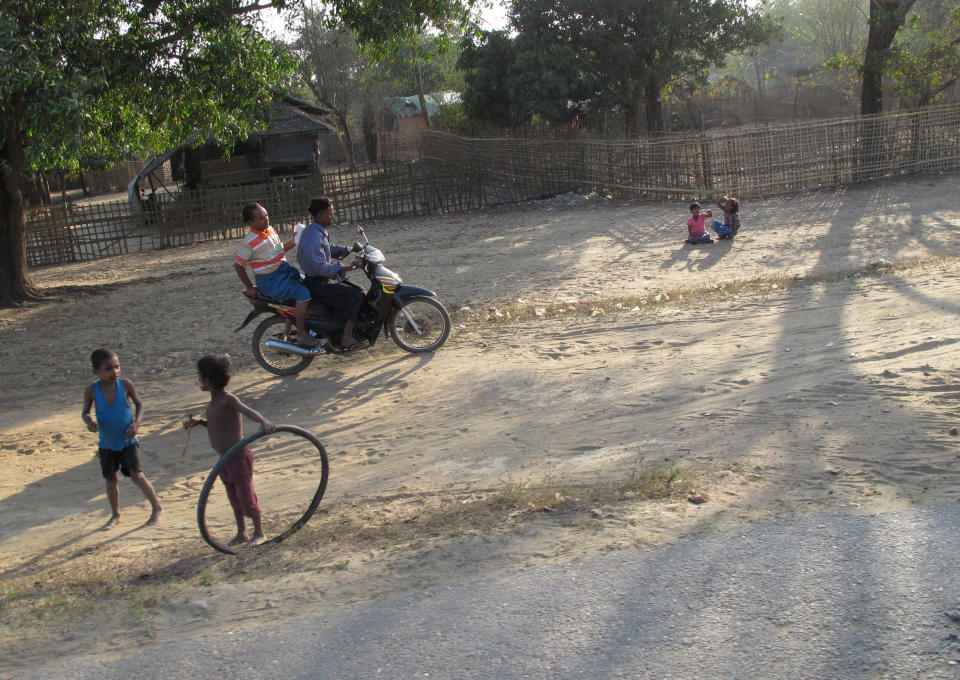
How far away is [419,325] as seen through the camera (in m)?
7.88

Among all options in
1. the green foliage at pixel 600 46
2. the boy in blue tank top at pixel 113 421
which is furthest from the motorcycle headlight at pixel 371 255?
the green foliage at pixel 600 46

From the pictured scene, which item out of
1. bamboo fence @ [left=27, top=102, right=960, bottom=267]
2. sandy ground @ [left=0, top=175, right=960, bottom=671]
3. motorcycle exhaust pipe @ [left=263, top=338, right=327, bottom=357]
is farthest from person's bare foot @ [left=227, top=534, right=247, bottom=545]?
bamboo fence @ [left=27, top=102, right=960, bottom=267]

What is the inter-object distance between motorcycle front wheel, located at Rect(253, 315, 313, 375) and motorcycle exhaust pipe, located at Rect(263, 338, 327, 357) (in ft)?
0.29

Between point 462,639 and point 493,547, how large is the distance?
2.68 feet

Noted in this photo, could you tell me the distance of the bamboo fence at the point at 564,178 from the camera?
1694cm

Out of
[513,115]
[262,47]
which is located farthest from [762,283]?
[513,115]

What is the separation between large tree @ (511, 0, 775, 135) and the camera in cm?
2014

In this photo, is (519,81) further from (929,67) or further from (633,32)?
(929,67)

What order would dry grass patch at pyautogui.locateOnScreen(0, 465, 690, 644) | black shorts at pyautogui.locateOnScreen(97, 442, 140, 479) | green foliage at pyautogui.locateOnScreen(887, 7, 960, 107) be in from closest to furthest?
dry grass patch at pyautogui.locateOnScreen(0, 465, 690, 644), black shorts at pyautogui.locateOnScreen(97, 442, 140, 479), green foliage at pyautogui.locateOnScreen(887, 7, 960, 107)

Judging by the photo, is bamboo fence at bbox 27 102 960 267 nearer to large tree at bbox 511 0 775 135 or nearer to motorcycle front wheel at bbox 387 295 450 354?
large tree at bbox 511 0 775 135

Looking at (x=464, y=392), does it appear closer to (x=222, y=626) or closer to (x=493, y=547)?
(x=493, y=547)

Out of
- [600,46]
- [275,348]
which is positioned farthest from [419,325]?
[600,46]

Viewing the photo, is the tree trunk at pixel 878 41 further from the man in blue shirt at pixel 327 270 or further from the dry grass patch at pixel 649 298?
the man in blue shirt at pixel 327 270

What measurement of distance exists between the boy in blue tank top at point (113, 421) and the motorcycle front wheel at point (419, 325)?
320 cm
